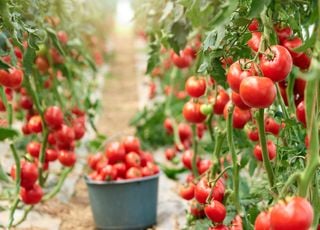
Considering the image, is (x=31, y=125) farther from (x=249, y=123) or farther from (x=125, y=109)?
(x=125, y=109)

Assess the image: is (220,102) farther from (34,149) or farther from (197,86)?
(34,149)

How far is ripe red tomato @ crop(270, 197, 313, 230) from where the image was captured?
1104 millimetres

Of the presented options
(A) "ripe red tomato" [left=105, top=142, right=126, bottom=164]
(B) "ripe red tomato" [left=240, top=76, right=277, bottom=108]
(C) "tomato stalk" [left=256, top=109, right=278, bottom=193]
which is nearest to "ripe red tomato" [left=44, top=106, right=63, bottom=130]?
(A) "ripe red tomato" [left=105, top=142, right=126, bottom=164]

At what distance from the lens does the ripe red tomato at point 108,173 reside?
2670 mm

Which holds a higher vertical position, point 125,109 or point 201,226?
point 125,109

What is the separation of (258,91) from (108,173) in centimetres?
149

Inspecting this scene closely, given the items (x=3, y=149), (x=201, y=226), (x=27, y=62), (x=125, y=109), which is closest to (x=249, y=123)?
(x=201, y=226)

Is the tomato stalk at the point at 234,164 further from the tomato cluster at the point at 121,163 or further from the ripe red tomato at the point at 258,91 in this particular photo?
the tomato cluster at the point at 121,163

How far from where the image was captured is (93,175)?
276 centimetres

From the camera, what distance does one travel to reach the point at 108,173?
2670 mm

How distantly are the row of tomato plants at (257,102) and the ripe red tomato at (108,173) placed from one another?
32cm

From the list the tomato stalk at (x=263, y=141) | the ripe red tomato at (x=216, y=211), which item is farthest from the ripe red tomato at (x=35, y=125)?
the tomato stalk at (x=263, y=141)

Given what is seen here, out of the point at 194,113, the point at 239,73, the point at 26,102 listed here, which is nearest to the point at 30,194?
the point at 26,102

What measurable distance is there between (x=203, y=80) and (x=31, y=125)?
0.91m
